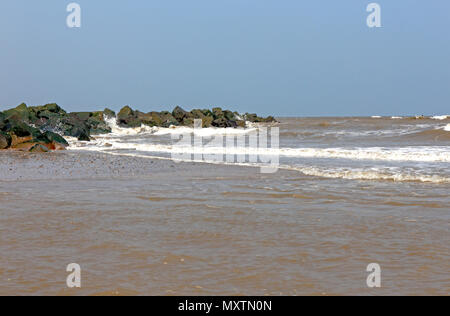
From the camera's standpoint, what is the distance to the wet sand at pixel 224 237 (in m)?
3.63

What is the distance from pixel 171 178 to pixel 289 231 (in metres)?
5.36

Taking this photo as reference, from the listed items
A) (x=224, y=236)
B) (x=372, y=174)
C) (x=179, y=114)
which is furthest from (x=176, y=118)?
(x=224, y=236)

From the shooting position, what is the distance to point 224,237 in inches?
197

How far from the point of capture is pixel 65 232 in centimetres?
518

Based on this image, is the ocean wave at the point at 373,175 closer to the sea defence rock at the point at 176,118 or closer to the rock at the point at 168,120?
the sea defence rock at the point at 176,118

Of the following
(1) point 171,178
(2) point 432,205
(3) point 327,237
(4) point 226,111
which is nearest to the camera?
(3) point 327,237

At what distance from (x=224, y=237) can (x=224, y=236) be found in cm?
5

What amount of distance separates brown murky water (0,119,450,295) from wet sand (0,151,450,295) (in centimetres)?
1

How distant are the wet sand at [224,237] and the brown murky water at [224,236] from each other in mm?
14

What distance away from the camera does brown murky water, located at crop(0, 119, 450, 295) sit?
3.63 meters

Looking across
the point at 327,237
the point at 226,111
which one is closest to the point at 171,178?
the point at 327,237

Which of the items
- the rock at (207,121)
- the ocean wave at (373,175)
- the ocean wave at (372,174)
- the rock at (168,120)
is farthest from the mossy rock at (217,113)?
the ocean wave at (373,175)

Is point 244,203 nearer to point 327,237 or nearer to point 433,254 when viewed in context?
point 327,237

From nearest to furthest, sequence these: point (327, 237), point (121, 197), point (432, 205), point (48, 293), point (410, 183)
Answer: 1. point (48, 293)
2. point (327, 237)
3. point (432, 205)
4. point (121, 197)
5. point (410, 183)
